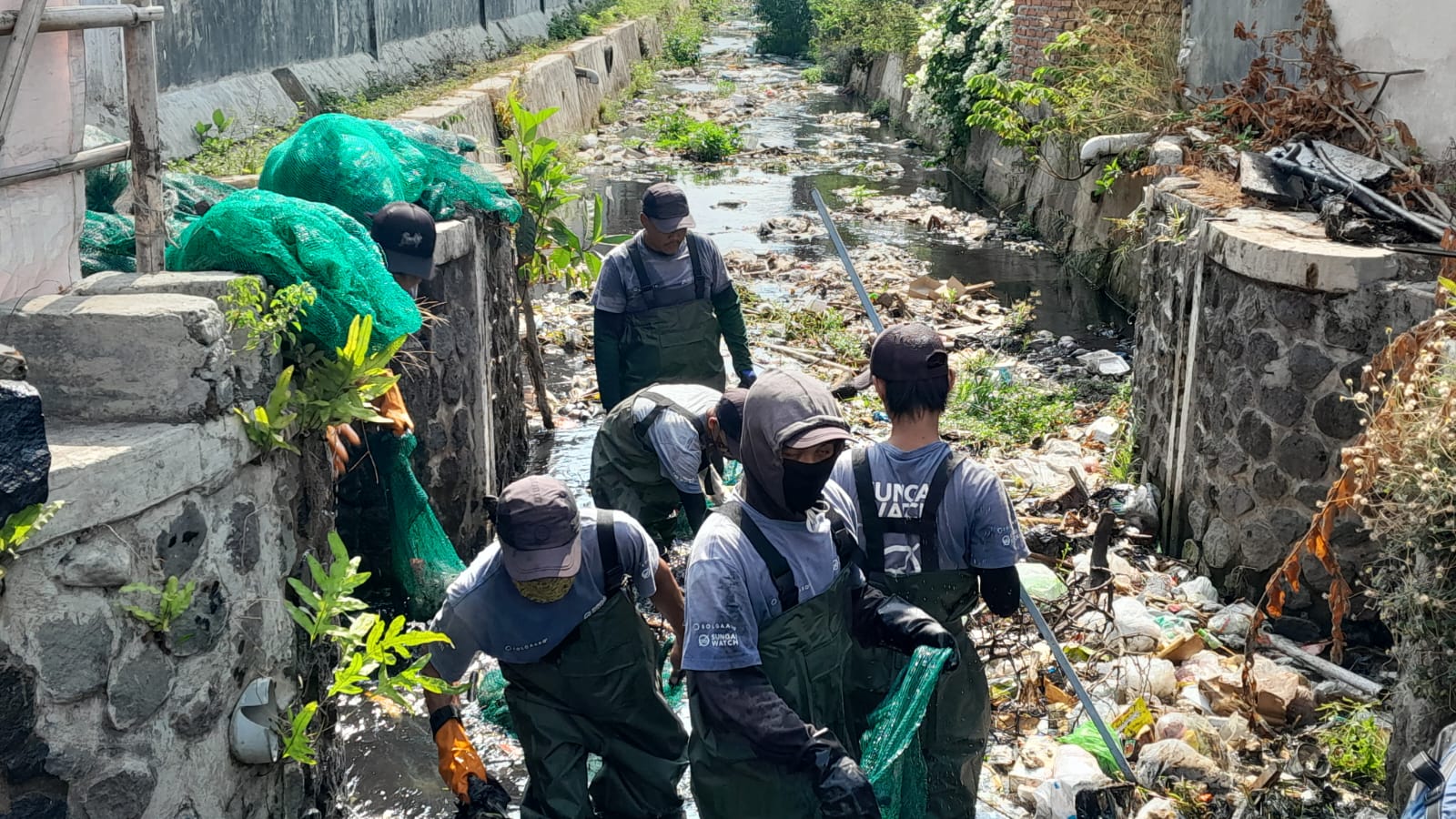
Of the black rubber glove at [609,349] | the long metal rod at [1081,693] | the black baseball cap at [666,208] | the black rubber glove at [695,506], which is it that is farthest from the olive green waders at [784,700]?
the black rubber glove at [609,349]

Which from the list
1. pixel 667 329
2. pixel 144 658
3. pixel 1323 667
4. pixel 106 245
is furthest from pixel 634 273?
pixel 144 658

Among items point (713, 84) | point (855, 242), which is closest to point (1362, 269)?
point (855, 242)

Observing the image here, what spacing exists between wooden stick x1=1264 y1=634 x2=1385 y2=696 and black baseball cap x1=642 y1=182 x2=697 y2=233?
120 inches

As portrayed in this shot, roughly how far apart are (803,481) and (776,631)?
36 centimetres

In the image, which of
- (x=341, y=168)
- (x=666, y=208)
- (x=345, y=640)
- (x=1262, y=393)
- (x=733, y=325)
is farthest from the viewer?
(x=733, y=325)

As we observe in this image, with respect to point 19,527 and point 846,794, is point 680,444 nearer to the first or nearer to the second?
point 846,794

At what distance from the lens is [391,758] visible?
15.5ft

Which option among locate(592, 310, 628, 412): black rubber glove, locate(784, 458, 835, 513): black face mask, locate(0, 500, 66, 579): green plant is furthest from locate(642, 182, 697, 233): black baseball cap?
locate(0, 500, 66, 579): green plant

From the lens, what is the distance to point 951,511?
11.5 feet

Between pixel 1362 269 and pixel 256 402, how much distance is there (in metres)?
4.20

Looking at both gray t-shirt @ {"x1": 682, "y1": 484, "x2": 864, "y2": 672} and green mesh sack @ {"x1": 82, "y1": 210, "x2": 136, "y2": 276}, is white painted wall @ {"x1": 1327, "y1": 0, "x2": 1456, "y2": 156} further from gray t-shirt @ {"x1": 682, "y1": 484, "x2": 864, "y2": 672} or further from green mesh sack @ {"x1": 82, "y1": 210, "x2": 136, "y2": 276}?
green mesh sack @ {"x1": 82, "y1": 210, "x2": 136, "y2": 276}

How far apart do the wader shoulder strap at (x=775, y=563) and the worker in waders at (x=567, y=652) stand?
0.59 meters

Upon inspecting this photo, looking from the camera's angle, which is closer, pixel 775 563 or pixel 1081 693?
pixel 775 563

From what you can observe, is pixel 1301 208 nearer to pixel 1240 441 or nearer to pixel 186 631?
pixel 1240 441
